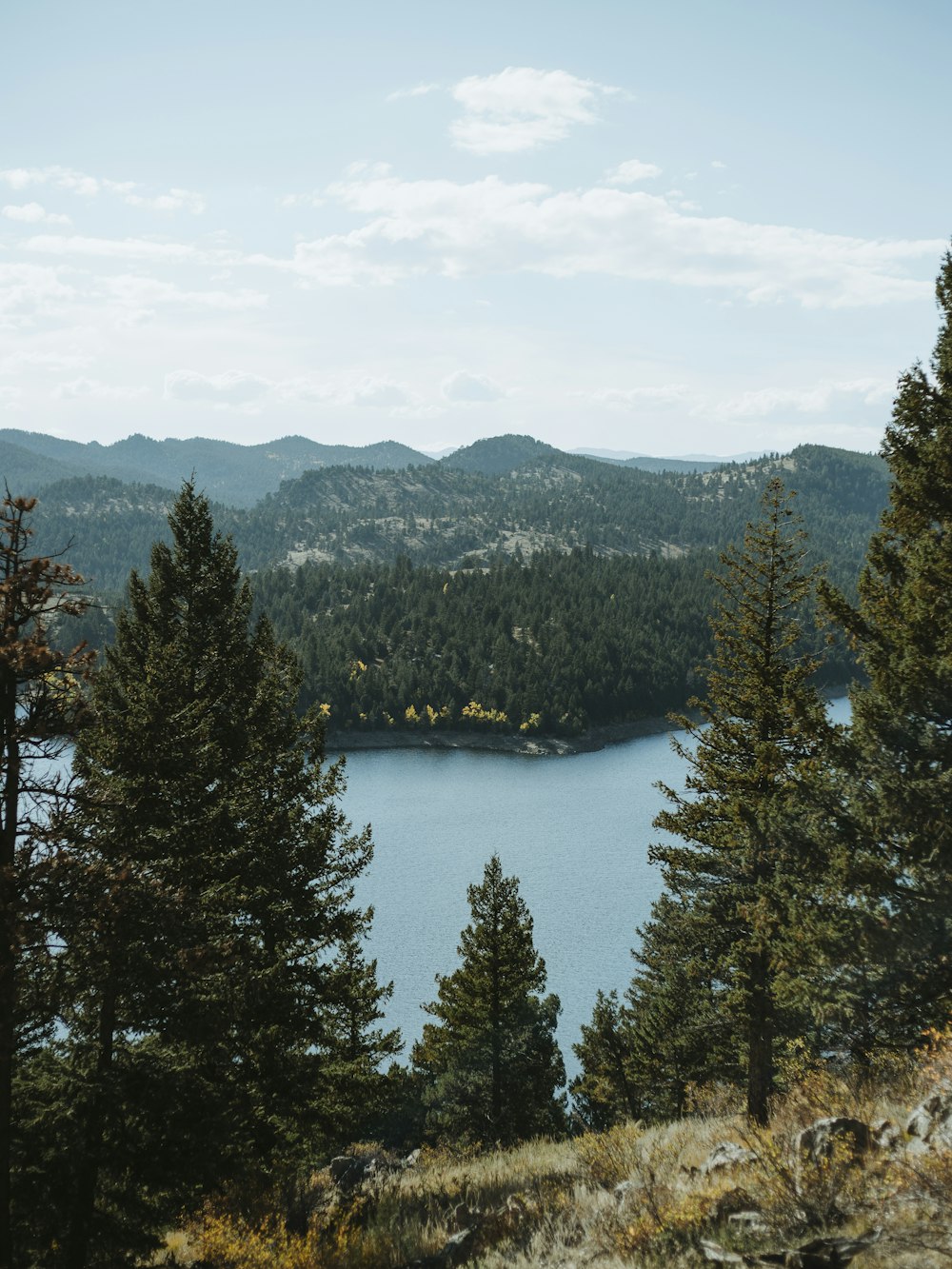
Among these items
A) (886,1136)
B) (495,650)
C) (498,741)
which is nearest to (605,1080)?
(886,1136)

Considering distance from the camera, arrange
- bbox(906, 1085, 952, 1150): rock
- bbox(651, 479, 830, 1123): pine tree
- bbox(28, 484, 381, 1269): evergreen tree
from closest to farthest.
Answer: bbox(906, 1085, 952, 1150): rock
bbox(28, 484, 381, 1269): evergreen tree
bbox(651, 479, 830, 1123): pine tree

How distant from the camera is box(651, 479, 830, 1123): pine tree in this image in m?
18.5

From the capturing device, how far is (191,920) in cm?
1178

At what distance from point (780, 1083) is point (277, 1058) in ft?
40.3

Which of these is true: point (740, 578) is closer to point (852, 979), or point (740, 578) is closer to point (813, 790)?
point (813, 790)

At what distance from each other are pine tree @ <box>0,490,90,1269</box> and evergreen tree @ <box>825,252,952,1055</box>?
11657mm

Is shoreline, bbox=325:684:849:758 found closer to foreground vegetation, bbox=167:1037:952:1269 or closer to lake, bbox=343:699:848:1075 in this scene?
lake, bbox=343:699:848:1075

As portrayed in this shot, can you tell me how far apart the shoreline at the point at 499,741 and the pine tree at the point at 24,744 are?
124452 mm

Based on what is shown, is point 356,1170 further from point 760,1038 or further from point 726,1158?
point 726,1158

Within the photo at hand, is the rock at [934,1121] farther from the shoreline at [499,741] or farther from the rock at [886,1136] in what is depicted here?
the shoreline at [499,741]

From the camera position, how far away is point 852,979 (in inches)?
526

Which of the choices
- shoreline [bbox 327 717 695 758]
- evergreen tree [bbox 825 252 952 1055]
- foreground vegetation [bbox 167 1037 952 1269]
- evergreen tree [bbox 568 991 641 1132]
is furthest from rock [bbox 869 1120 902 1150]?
shoreline [bbox 327 717 695 758]

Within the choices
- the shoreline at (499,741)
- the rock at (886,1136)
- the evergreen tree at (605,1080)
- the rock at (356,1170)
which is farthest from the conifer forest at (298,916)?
the shoreline at (499,741)

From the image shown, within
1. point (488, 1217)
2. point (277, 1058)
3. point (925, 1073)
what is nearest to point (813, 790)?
point (925, 1073)
